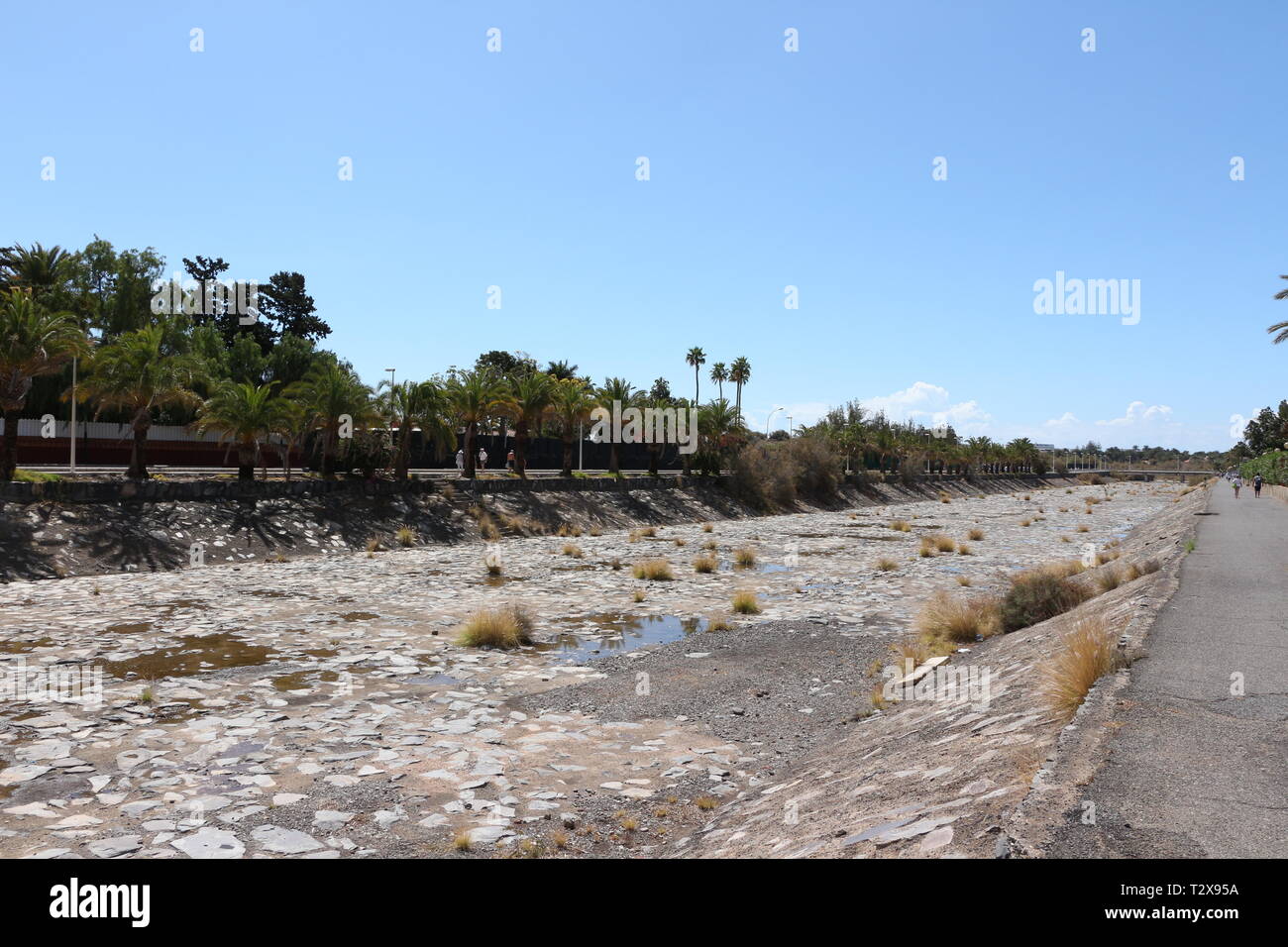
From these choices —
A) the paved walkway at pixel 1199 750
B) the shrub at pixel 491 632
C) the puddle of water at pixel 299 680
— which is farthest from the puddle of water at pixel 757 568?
the puddle of water at pixel 299 680

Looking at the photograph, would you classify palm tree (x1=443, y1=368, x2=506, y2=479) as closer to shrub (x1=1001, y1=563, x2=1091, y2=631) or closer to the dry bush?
the dry bush

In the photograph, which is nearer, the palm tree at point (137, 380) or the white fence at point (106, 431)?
the palm tree at point (137, 380)

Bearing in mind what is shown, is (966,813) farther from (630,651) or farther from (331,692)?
(630,651)

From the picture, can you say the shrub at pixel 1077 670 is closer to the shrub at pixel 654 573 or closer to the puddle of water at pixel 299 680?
the puddle of water at pixel 299 680

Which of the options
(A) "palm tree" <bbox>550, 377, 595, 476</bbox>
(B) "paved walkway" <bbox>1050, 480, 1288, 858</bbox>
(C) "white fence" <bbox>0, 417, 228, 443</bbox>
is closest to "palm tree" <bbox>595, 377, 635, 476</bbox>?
(A) "palm tree" <bbox>550, 377, 595, 476</bbox>

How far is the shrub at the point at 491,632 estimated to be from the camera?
1445 centimetres

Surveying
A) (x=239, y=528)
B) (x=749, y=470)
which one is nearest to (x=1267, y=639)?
(x=239, y=528)

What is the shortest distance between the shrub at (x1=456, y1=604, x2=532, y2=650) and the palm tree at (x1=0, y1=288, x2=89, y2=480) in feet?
64.6

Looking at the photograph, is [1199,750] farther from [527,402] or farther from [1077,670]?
[527,402]

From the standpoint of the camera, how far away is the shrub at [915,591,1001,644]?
1412 centimetres

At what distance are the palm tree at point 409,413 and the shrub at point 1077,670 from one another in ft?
109

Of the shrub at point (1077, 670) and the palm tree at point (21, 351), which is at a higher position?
the palm tree at point (21, 351)

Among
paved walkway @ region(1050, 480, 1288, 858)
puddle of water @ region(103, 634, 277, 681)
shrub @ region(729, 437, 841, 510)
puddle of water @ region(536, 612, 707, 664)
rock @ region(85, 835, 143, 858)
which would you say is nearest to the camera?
paved walkway @ region(1050, 480, 1288, 858)
